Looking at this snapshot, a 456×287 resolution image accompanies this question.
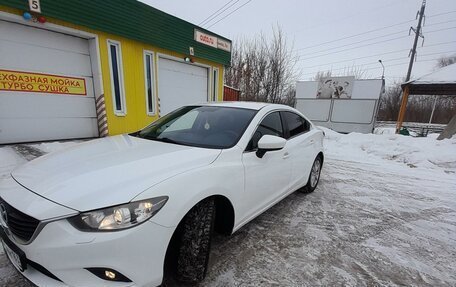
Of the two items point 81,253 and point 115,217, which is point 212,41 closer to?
point 115,217

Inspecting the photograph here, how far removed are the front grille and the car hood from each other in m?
0.15

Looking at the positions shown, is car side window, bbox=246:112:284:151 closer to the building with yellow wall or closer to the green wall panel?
the building with yellow wall

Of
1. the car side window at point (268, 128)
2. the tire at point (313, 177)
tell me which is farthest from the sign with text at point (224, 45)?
the car side window at point (268, 128)

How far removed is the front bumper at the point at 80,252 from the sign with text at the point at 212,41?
28.1ft

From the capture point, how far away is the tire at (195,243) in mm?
1822

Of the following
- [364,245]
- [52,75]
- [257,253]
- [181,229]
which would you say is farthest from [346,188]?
[52,75]

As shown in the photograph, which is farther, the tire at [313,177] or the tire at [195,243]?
the tire at [313,177]

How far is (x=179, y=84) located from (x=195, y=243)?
7.75 meters

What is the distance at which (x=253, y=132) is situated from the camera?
8.59 ft

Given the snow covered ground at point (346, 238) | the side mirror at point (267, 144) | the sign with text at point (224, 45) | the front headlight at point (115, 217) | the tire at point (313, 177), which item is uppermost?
the sign with text at point (224, 45)

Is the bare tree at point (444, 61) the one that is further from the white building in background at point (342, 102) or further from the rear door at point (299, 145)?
the rear door at point (299, 145)

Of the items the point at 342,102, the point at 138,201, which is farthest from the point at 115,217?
the point at 342,102

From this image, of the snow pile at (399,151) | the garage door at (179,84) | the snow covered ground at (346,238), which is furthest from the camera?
the garage door at (179,84)

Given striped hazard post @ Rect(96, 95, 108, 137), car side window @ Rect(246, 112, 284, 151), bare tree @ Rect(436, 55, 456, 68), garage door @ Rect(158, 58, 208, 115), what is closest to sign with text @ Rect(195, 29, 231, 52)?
garage door @ Rect(158, 58, 208, 115)
